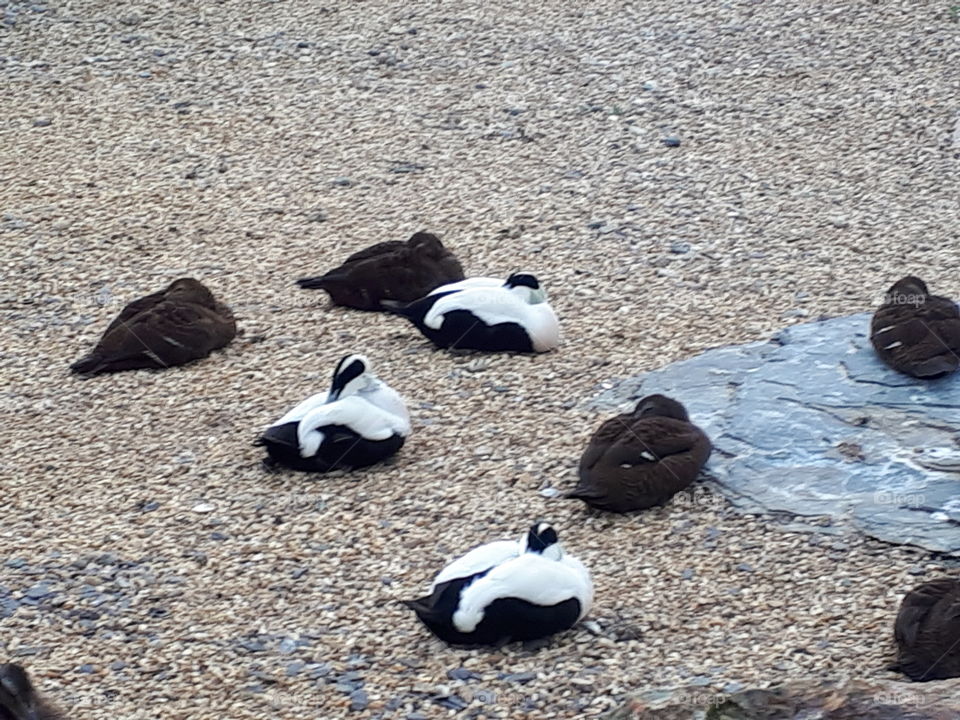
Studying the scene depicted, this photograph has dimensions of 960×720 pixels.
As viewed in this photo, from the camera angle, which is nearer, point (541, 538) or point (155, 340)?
point (541, 538)

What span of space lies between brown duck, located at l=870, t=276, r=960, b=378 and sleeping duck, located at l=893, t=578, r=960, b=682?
6.75ft

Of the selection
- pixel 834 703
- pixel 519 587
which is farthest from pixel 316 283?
pixel 834 703

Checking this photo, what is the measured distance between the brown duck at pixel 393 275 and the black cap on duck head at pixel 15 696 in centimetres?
412

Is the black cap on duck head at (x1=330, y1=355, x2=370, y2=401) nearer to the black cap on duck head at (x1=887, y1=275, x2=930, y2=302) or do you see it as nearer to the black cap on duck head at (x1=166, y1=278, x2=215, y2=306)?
the black cap on duck head at (x1=166, y1=278, x2=215, y2=306)

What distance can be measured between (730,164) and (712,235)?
4.36 ft

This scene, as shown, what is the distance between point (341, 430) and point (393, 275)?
195cm

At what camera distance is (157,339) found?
7.45 m

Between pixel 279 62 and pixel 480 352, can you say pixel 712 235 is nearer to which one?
pixel 480 352

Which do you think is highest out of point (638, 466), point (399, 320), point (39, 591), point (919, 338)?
point (919, 338)

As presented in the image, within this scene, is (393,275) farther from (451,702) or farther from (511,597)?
(451,702)

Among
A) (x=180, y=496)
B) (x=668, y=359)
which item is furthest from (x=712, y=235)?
(x=180, y=496)

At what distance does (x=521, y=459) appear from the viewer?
640 cm

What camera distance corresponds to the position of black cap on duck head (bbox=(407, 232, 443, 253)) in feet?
26.5

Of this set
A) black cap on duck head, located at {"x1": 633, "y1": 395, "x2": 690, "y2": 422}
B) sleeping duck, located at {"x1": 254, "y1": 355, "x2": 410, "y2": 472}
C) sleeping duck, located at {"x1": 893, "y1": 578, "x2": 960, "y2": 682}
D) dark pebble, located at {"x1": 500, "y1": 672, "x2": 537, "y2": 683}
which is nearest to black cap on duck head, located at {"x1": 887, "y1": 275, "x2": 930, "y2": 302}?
black cap on duck head, located at {"x1": 633, "y1": 395, "x2": 690, "y2": 422}
